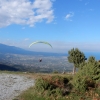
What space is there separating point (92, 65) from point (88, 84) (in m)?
3.24

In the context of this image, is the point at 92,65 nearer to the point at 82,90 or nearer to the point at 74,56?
the point at 82,90

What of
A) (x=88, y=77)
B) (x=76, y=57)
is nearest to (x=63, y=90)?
(x=88, y=77)

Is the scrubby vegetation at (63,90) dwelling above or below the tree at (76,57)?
below

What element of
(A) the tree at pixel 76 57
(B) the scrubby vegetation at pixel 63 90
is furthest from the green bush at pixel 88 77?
(A) the tree at pixel 76 57

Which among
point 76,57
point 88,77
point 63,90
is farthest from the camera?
point 76,57

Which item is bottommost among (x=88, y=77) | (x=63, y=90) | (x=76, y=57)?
(x=63, y=90)

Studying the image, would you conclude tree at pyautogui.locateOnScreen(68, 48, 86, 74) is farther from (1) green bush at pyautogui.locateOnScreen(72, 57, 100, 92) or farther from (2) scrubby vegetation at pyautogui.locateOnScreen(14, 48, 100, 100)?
(2) scrubby vegetation at pyautogui.locateOnScreen(14, 48, 100, 100)

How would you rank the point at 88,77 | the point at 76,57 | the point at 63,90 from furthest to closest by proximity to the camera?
the point at 76,57
the point at 88,77
the point at 63,90

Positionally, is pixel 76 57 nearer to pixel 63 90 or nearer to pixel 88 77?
pixel 88 77

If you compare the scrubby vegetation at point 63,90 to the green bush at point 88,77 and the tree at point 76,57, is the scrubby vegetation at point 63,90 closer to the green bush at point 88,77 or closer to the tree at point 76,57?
the green bush at point 88,77

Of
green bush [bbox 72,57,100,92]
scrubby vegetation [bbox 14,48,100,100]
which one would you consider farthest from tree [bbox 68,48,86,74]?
scrubby vegetation [bbox 14,48,100,100]

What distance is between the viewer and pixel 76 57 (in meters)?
39.4

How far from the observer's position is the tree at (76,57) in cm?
3950

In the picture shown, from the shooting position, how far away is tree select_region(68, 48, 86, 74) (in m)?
39.5
